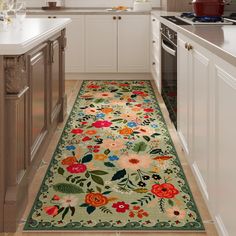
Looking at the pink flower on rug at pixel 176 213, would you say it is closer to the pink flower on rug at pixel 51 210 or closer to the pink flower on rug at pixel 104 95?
the pink flower on rug at pixel 51 210

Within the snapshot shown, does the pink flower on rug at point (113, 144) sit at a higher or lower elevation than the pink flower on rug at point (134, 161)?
higher

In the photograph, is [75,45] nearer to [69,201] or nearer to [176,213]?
[69,201]

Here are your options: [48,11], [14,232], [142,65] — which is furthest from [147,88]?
[14,232]

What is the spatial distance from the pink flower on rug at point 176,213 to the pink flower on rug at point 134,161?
24.5 inches

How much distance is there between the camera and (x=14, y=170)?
201 cm

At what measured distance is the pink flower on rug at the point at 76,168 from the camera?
108 inches

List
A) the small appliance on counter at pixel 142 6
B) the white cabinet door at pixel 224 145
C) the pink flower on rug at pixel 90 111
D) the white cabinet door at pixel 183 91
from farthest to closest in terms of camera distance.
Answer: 1. the small appliance on counter at pixel 142 6
2. the pink flower on rug at pixel 90 111
3. the white cabinet door at pixel 183 91
4. the white cabinet door at pixel 224 145

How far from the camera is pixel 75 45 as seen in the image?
595 centimetres

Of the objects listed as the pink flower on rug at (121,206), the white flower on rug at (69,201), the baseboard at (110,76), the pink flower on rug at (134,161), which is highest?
the baseboard at (110,76)

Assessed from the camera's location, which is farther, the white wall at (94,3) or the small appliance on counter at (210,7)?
the white wall at (94,3)

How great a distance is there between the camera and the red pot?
3.00 metres

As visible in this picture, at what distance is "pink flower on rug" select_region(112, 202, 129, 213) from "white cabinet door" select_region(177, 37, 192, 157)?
591 mm

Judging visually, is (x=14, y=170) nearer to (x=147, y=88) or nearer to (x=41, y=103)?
(x=41, y=103)

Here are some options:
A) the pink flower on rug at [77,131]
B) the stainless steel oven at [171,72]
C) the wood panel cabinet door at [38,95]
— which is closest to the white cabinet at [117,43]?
the stainless steel oven at [171,72]
